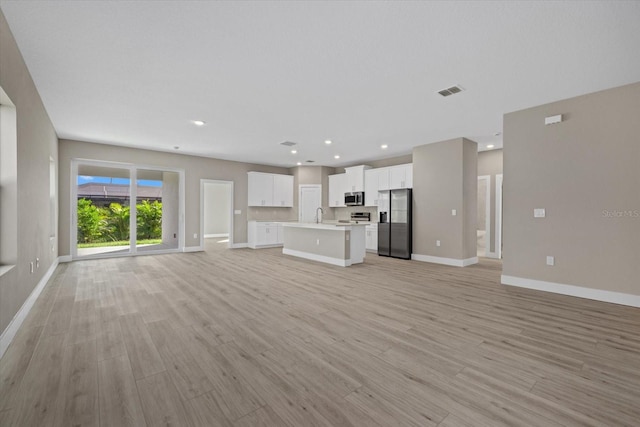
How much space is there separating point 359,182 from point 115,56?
21.1 feet

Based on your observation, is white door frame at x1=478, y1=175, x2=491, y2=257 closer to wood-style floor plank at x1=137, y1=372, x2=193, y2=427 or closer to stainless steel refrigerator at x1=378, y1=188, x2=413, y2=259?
stainless steel refrigerator at x1=378, y1=188, x2=413, y2=259

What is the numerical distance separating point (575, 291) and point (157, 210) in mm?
8617

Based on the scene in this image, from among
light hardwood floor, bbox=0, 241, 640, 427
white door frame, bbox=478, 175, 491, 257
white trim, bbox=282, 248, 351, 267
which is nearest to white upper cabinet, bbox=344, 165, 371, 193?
white trim, bbox=282, 248, 351, 267

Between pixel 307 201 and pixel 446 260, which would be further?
pixel 307 201

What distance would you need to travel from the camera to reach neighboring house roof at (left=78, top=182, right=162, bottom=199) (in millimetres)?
6387

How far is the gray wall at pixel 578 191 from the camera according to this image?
3389 millimetres

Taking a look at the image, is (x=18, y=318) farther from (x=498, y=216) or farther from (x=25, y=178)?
(x=498, y=216)

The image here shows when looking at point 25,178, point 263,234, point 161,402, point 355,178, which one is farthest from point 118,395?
point 355,178

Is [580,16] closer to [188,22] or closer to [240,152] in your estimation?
[188,22]

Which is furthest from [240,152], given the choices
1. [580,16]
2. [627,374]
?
[627,374]

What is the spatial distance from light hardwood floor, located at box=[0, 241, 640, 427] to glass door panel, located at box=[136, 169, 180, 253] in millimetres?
3382

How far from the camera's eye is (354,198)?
27.3 feet

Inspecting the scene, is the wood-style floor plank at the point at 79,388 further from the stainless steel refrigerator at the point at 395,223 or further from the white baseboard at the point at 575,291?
the stainless steel refrigerator at the point at 395,223

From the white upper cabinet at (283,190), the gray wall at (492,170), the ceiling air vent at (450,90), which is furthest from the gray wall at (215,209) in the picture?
the ceiling air vent at (450,90)
